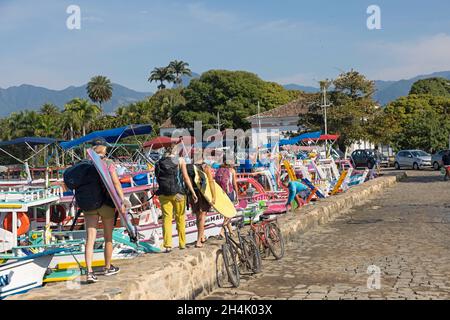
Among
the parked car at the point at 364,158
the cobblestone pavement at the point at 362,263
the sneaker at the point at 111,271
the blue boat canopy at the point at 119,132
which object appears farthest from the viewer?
the parked car at the point at 364,158

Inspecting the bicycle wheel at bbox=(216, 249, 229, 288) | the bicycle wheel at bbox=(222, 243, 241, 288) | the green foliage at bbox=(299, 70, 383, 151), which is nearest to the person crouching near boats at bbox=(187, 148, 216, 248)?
the bicycle wheel at bbox=(216, 249, 229, 288)

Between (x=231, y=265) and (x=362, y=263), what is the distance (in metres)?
2.55

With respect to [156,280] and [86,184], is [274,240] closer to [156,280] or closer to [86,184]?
[156,280]

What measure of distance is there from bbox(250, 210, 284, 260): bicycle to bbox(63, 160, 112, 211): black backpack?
11.1ft

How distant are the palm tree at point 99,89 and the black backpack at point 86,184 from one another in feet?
294

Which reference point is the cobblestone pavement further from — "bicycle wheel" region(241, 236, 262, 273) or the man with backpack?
the man with backpack

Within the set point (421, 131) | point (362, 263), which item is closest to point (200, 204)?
point (362, 263)

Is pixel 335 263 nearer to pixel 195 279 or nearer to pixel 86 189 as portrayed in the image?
pixel 195 279

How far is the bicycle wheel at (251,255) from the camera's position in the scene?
8680mm

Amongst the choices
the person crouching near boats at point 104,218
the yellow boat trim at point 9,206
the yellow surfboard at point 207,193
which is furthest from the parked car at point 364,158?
the person crouching near boats at point 104,218

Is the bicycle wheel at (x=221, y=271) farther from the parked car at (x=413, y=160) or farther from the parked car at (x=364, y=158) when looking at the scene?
the parked car at (x=413, y=160)

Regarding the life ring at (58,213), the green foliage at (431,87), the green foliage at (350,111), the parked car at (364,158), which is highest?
the green foliage at (431,87)

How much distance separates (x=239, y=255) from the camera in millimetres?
8602

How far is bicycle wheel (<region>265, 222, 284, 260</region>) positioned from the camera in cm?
974
